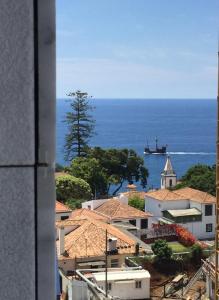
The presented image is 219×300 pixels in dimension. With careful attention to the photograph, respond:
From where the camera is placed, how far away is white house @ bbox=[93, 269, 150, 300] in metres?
13.0

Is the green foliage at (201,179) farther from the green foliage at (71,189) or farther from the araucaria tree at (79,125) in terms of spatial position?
the green foliage at (71,189)

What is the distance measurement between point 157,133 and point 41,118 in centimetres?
9752

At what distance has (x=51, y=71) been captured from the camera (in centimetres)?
86

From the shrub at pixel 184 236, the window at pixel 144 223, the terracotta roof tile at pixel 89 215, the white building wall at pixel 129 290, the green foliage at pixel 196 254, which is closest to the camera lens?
the white building wall at pixel 129 290

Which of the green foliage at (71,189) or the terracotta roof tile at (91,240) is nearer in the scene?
the terracotta roof tile at (91,240)

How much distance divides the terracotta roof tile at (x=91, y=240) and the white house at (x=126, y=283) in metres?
1.53

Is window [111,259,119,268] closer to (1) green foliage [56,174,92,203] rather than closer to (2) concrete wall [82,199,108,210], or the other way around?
(2) concrete wall [82,199,108,210]

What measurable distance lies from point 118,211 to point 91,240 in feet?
14.8

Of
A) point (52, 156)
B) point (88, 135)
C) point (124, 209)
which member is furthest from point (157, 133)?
point (52, 156)

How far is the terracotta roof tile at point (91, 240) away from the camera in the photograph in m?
15.1

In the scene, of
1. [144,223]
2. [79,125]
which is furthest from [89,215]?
[79,125]
